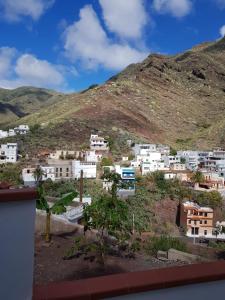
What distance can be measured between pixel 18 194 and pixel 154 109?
65936 millimetres

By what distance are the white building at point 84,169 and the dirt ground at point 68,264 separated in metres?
27.3

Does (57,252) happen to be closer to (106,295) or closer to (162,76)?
(106,295)

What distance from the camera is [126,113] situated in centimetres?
6097

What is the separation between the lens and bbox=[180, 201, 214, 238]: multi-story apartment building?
29.5m

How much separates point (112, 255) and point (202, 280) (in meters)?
7.14

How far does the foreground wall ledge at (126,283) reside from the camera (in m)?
2.31

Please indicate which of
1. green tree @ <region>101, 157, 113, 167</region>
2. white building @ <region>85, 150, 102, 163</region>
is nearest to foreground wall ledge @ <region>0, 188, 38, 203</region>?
green tree @ <region>101, 157, 113, 167</region>

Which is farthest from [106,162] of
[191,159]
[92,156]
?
[191,159]

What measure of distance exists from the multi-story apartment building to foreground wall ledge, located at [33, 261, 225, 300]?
27.7 meters

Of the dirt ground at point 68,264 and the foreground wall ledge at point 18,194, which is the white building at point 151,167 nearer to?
the dirt ground at point 68,264

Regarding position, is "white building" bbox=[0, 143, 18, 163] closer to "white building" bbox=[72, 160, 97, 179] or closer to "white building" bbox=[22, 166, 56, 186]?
"white building" bbox=[22, 166, 56, 186]

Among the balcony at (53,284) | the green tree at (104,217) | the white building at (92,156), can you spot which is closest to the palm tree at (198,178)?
the white building at (92,156)

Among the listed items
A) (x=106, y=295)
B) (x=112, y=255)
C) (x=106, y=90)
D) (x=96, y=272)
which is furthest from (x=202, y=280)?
(x=106, y=90)

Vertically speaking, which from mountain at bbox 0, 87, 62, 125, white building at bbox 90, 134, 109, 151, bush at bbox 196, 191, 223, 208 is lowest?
bush at bbox 196, 191, 223, 208
